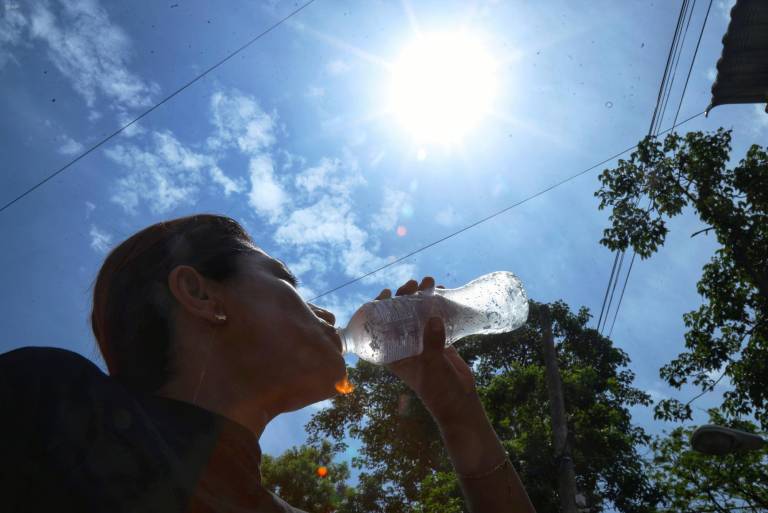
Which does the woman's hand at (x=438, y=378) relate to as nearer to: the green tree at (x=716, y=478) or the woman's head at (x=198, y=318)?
the woman's head at (x=198, y=318)

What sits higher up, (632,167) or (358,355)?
(632,167)

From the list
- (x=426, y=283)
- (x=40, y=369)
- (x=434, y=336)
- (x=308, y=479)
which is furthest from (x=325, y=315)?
(x=308, y=479)

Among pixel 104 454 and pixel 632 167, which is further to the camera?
pixel 632 167

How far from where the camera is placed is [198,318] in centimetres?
116

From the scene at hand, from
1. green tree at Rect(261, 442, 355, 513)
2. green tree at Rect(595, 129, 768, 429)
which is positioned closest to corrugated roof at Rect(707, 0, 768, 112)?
green tree at Rect(595, 129, 768, 429)

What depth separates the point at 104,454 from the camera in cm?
66

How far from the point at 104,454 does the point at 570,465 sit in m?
7.95

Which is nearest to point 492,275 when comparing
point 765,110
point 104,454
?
point 104,454

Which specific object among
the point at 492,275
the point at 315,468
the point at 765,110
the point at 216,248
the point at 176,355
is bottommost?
the point at 176,355

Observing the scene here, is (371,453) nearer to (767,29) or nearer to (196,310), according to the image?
(767,29)

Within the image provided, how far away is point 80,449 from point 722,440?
702 cm

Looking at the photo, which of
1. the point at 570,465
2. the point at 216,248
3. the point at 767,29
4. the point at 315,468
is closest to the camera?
the point at 216,248

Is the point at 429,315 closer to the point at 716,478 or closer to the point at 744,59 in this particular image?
the point at 744,59

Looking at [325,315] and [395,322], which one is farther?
[395,322]
